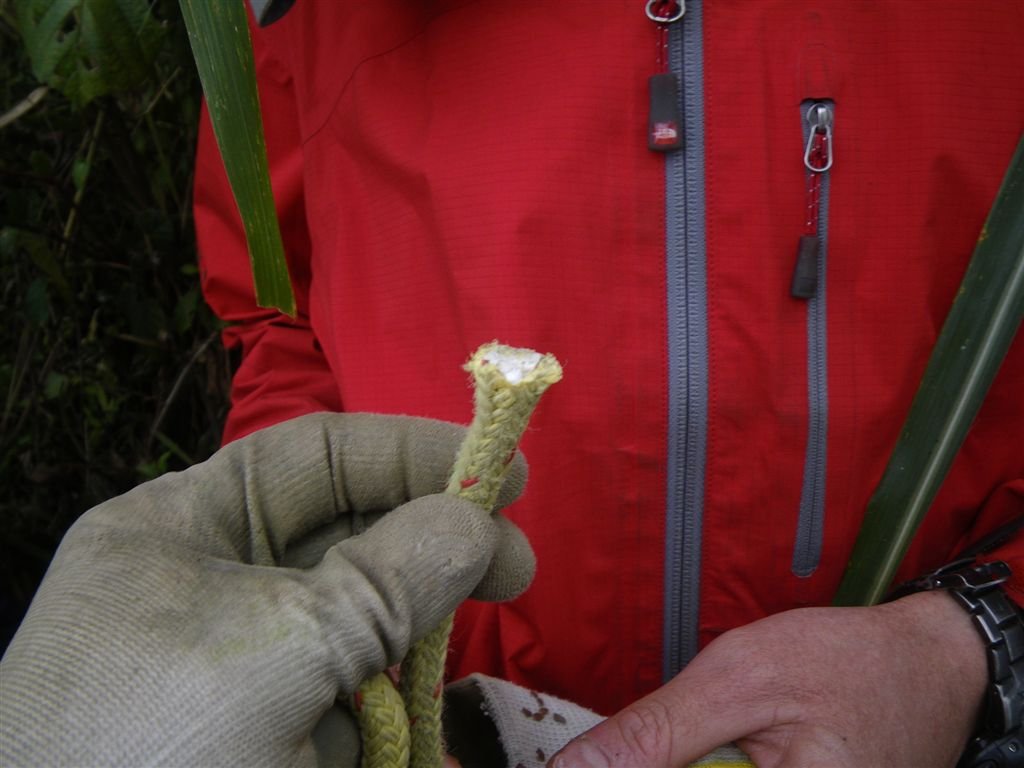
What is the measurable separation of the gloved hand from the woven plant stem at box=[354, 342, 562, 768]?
0.02 meters

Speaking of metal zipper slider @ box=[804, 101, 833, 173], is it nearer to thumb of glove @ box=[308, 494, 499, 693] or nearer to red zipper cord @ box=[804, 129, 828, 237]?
red zipper cord @ box=[804, 129, 828, 237]

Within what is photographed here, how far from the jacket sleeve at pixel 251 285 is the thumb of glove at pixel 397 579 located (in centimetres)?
45

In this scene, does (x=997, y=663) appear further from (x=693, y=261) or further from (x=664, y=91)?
(x=664, y=91)

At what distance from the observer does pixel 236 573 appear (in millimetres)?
482

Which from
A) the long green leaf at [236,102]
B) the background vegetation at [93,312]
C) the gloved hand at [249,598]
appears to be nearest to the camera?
the gloved hand at [249,598]

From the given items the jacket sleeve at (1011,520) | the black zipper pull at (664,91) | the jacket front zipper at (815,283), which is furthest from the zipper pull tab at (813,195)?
the jacket sleeve at (1011,520)

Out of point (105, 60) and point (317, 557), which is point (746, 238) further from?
point (105, 60)

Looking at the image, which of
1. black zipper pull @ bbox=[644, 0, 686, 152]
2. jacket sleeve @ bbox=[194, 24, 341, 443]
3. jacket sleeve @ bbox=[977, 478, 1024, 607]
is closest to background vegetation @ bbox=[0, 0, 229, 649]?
jacket sleeve @ bbox=[194, 24, 341, 443]

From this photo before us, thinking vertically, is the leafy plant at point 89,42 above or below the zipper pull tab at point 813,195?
above

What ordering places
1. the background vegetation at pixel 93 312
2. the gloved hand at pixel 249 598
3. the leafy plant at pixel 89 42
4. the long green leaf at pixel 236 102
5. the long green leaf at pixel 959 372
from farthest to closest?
1. the background vegetation at pixel 93 312
2. the leafy plant at pixel 89 42
3. the long green leaf at pixel 959 372
4. the long green leaf at pixel 236 102
5. the gloved hand at pixel 249 598

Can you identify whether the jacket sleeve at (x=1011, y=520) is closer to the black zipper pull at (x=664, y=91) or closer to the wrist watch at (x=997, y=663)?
the wrist watch at (x=997, y=663)

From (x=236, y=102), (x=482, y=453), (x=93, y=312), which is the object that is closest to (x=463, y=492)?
(x=482, y=453)

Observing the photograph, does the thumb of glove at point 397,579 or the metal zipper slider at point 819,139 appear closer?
the thumb of glove at point 397,579

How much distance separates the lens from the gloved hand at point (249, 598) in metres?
0.42
